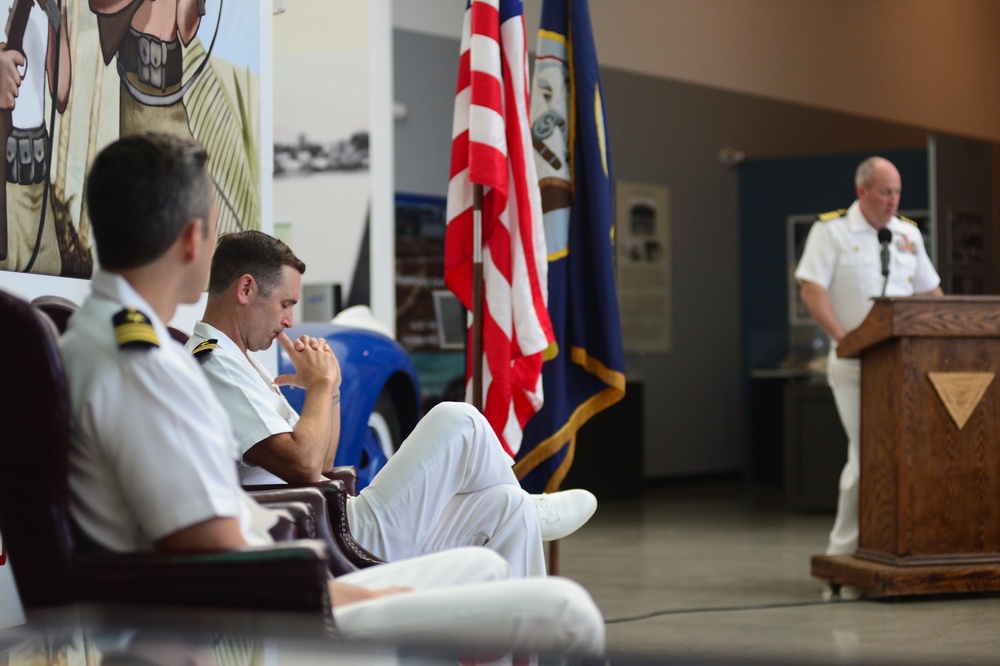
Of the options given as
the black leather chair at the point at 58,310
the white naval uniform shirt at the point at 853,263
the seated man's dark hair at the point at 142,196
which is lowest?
the black leather chair at the point at 58,310

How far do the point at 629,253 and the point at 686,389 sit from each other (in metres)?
1.22

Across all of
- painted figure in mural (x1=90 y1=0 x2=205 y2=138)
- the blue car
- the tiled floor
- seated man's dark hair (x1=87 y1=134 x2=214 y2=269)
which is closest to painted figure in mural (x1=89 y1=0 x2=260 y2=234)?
painted figure in mural (x1=90 y1=0 x2=205 y2=138)

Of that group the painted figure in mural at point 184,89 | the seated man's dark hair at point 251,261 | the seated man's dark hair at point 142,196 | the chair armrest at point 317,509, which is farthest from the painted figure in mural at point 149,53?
the seated man's dark hair at point 142,196

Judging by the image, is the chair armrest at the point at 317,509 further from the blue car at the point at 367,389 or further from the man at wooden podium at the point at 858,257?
the man at wooden podium at the point at 858,257

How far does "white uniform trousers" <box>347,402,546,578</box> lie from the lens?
101 inches

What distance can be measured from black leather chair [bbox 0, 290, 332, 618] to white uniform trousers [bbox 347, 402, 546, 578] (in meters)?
1.04

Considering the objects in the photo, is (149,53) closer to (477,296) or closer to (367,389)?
(477,296)

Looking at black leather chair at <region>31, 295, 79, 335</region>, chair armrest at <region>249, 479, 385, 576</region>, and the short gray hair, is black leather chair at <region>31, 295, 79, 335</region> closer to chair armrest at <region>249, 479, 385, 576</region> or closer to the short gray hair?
chair armrest at <region>249, 479, 385, 576</region>

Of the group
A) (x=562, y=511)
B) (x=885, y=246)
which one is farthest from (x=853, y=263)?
(x=562, y=511)

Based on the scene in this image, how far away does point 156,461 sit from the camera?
141cm

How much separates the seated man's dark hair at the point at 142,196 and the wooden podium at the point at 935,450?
3.42m

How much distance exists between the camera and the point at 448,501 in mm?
2662

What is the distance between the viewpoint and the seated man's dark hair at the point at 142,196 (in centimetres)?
146

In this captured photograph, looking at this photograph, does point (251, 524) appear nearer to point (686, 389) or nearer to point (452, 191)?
point (452, 191)
